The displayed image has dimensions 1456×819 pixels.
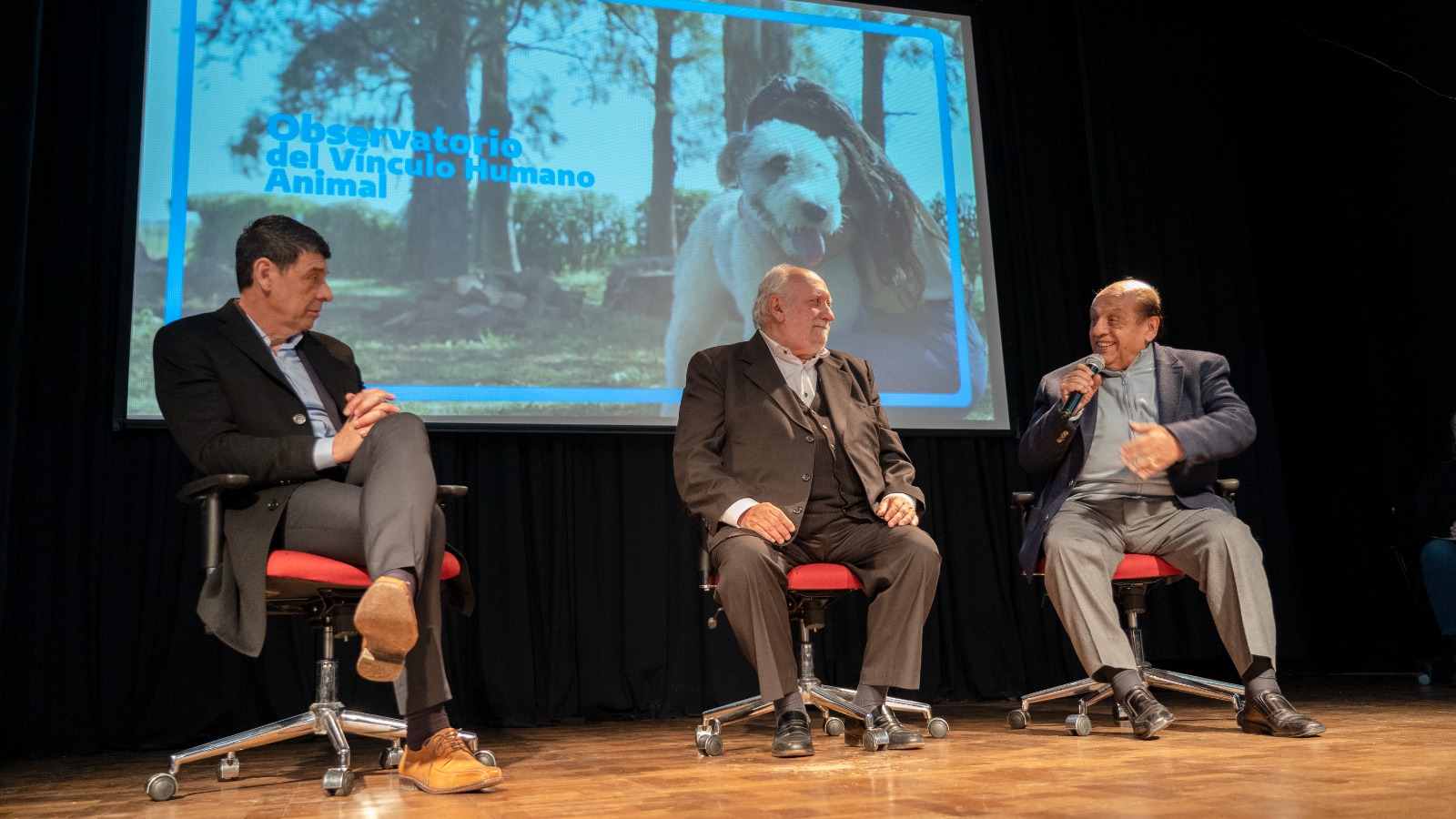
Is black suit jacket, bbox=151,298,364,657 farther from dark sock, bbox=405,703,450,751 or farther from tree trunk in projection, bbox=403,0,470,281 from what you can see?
tree trunk in projection, bbox=403,0,470,281

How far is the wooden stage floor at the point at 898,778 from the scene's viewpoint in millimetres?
1724

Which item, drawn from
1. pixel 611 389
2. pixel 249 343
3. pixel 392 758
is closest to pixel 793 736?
pixel 392 758

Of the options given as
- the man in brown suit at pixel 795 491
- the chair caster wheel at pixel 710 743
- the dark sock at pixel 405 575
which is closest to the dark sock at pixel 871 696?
the man in brown suit at pixel 795 491

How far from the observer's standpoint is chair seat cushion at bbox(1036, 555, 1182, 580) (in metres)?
3.08

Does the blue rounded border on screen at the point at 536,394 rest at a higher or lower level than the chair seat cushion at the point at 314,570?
higher

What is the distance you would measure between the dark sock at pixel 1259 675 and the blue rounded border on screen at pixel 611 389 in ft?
5.99

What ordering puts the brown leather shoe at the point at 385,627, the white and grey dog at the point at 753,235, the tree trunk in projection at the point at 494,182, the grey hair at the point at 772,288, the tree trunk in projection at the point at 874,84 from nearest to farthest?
the brown leather shoe at the point at 385,627 → the grey hair at the point at 772,288 → the tree trunk in projection at the point at 494,182 → the white and grey dog at the point at 753,235 → the tree trunk in projection at the point at 874,84

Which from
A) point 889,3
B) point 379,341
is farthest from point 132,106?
point 889,3

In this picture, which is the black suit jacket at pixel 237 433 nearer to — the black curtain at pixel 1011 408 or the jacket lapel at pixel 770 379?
the black curtain at pixel 1011 408

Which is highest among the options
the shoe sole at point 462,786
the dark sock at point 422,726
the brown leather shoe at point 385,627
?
the brown leather shoe at point 385,627

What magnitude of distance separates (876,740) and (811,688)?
1.47 feet

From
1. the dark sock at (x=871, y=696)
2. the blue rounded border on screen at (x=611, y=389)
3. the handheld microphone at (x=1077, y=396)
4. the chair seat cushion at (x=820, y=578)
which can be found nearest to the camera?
the dark sock at (x=871, y=696)

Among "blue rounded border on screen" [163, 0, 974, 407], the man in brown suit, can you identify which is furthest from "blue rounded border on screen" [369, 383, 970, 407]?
the man in brown suit

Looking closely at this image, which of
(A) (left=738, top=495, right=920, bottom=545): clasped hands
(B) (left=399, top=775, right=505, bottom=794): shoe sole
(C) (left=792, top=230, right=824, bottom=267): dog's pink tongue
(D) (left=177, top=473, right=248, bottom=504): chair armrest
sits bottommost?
(B) (left=399, top=775, right=505, bottom=794): shoe sole
